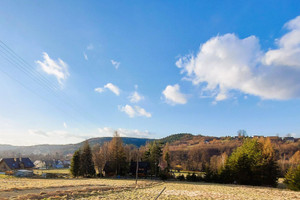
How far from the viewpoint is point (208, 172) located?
4450cm

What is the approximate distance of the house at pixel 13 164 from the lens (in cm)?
6234

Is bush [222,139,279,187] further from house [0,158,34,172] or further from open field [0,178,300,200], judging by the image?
house [0,158,34,172]

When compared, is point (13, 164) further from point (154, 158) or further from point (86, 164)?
point (154, 158)

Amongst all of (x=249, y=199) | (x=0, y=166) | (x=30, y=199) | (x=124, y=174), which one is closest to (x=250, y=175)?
(x=249, y=199)

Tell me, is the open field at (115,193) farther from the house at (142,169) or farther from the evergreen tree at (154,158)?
the evergreen tree at (154,158)

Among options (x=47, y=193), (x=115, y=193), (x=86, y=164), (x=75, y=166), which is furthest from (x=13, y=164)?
(x=115, y=193)

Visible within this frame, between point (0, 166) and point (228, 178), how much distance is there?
248 ft

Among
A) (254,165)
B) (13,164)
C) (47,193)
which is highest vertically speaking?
(47,193)

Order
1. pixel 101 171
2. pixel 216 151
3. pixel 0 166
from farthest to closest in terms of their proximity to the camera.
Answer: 1. pixel 216 151
2. pixel 0 166
3. pixel 101 171

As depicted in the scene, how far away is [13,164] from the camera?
6575 cm

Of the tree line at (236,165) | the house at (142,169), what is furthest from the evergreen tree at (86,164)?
the house at (142,169)

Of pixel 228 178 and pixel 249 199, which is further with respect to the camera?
pixel 228 178

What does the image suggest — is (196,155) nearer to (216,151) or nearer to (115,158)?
(216,151)

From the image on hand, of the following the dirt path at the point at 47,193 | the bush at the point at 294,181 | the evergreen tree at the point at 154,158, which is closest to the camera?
the dirt path at the point at 47,193
